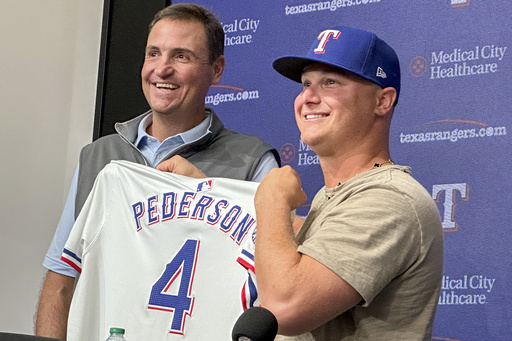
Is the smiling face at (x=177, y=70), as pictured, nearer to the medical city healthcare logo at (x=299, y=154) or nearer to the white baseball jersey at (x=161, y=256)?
the white baseball jersey at (x=161, y=256)

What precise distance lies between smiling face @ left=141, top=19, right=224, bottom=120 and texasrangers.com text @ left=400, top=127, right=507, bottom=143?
94 centimetres

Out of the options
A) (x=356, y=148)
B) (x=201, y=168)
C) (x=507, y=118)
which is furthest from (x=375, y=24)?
(x=356, y=148)

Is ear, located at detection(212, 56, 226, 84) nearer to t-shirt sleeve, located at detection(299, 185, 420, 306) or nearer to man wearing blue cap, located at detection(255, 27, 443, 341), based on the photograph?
man wearing blue cap, located at detection(255, 27, 443, 341)

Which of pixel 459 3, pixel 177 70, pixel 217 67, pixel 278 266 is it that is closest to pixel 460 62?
pixel 459 3

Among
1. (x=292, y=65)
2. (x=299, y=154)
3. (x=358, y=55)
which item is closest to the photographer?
(x=358, y=55)

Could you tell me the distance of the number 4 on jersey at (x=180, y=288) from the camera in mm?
2020

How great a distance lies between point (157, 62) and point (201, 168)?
15.2 inches

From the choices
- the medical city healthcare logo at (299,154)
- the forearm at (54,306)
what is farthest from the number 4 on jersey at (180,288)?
the medical city healthcare logo at (299,154)

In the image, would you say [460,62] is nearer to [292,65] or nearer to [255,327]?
[292,65]

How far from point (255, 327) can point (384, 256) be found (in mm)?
455

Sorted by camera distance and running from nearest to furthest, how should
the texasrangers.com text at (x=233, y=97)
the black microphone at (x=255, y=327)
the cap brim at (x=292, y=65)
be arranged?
the black microphone at (x=255, y=327), the cap brim at (x=292, y=65), the texasrangers.com text at (x=233, y=97)

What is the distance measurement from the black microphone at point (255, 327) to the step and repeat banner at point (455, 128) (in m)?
1.81

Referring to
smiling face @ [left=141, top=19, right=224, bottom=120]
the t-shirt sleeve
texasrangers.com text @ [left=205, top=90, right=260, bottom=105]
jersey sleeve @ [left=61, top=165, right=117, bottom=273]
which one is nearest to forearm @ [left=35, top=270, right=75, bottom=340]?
jersey sleeve @ [left=61, top=165, right=117, bottom=273]

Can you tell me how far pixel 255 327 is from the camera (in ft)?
3.69
